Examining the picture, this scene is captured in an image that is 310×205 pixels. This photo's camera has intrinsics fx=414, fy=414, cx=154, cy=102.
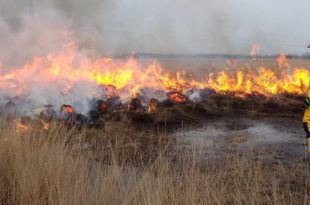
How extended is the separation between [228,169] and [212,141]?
2.40 m

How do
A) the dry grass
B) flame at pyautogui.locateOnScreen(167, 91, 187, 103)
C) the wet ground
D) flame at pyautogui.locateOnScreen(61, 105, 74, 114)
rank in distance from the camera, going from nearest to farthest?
the dry grass < the wet ground < flame at pyautogui.locateOnScreen(61, 105, 74, 114) < flame at pyautogui.locateOnScreen(167, 91, 187, 103)

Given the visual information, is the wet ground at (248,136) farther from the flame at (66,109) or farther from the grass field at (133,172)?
the flame at (66,109)

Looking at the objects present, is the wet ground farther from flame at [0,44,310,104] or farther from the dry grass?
flame at [0,44,310,104]

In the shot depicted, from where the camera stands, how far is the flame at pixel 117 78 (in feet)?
37.3

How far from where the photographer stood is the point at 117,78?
12805mm

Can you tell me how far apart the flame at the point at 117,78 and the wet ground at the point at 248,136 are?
7.48 ft

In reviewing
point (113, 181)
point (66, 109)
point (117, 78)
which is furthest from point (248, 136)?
point (113, 181)

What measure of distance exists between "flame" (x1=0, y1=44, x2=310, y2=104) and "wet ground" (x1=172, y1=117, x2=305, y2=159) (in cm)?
228

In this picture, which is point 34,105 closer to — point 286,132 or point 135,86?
point 135,86

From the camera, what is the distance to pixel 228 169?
20.8 ft

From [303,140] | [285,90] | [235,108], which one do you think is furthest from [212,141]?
[285,90]

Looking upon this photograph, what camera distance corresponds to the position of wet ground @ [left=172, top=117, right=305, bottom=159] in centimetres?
805

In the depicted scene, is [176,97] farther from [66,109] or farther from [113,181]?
[113,181]

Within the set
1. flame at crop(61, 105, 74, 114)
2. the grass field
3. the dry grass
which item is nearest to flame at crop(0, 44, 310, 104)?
flame at crop(61, 105, 74, 114)
